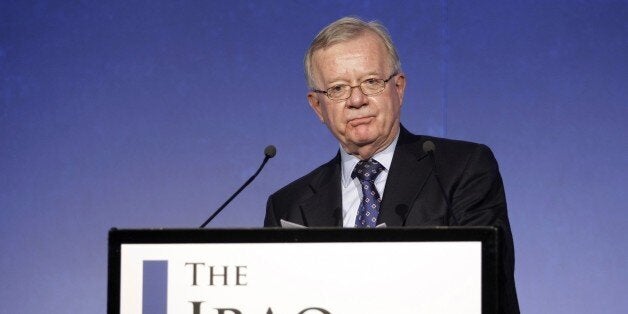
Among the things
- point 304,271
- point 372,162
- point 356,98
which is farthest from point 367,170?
point 304,271

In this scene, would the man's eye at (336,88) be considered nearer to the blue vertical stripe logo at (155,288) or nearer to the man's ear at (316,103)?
the man's ear at (316,103)

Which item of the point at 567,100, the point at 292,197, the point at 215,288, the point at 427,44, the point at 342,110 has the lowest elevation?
the point at 215,288

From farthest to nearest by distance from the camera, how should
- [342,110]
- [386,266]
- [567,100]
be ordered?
[567,100] < [342,110] < [386,266]

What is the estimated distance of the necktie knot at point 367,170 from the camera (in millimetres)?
1974

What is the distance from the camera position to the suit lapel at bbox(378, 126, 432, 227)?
1.84 metres

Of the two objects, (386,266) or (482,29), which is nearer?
(386,266)

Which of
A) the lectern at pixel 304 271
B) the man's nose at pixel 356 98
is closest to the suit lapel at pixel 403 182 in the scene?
the man's nose at pixel 356 98

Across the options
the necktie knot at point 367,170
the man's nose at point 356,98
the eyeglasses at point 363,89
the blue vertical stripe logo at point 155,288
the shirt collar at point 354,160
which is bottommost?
the blue vertical stripe logo at point 155,288

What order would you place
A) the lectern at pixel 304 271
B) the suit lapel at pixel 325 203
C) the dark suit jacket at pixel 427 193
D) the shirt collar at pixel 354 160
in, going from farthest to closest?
the shirt collar at pixel 354 160 → the suit lapel at pixel 325 203 → the dark suit jacket at pixel 427 193 → the lectern at pixel 304 271

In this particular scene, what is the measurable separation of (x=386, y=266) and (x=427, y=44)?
1825mm

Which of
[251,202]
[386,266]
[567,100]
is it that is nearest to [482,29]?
[567,100]

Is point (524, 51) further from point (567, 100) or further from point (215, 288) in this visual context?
point (215, 288)

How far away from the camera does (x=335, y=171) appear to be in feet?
6.77

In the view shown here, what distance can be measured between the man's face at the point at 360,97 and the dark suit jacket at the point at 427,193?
0.22ft
